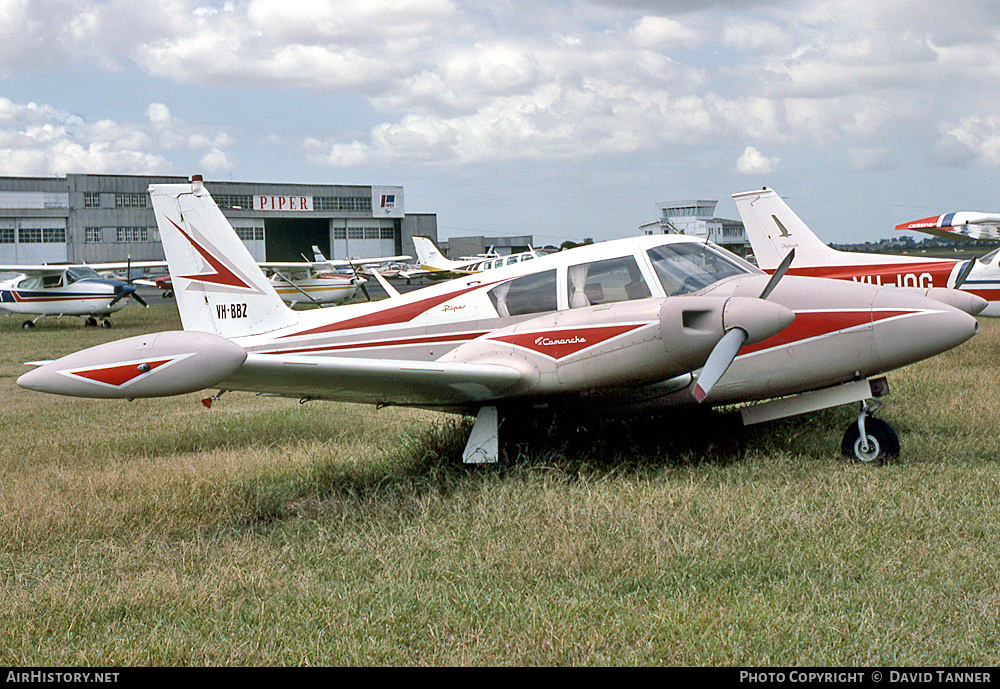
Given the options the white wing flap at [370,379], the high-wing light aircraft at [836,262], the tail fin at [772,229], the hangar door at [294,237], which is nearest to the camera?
the white wing flap at [370,379]

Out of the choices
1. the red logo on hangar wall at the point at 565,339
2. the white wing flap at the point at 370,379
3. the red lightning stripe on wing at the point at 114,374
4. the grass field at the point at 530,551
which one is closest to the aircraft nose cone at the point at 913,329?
the grass field at the point at 530,551

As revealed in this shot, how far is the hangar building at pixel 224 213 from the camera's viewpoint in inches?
2751

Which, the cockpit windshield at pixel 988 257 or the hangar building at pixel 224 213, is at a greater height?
the hangar building at pixel 224 213

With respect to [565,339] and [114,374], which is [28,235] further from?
[565,339]

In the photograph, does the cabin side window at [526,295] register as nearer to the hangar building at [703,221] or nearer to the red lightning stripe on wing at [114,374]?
the red lightning stripe on wing at [114,374]

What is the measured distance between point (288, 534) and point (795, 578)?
11.2ft

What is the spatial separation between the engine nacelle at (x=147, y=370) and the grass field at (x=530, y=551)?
1.12 m

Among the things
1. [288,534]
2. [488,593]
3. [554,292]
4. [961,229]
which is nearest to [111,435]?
[288,534]

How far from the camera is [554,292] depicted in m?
7.41

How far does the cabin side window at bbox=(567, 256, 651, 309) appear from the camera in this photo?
7219 millimetres

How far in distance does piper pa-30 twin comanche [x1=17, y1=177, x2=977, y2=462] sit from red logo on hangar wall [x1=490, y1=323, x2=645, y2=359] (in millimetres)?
11

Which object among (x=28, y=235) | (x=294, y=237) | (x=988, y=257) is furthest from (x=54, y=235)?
(x=988, y=257)

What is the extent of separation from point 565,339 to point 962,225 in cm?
1223
